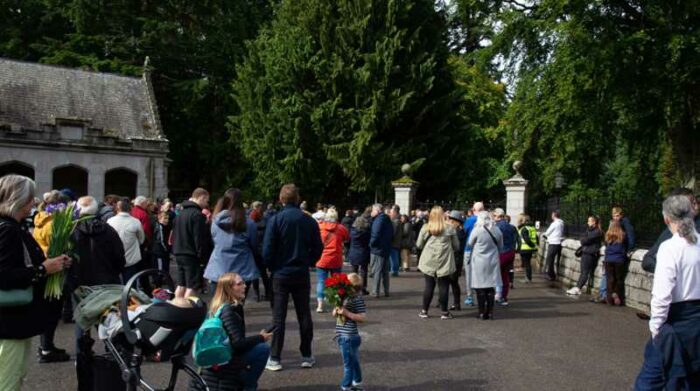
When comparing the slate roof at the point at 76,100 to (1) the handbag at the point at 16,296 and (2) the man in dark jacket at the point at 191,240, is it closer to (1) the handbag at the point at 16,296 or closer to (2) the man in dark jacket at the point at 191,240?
(2) the man in dark jacket at the point at 191,240

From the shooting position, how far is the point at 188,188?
40.2 m

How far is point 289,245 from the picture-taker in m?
6.89

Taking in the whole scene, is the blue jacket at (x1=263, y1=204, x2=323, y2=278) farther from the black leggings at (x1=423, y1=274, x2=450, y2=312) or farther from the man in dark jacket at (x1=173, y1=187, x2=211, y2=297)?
the black leggings at (x1=423, y1=274, x2=450, y2=312)

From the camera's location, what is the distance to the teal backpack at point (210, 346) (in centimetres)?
474

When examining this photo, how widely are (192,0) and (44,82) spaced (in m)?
11.0

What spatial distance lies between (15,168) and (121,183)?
14.3 feet

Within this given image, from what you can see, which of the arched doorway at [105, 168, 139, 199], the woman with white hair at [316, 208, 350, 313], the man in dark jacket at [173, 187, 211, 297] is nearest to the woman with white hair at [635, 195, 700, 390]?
the man in dark jacket at [173, 187, 211, 297]

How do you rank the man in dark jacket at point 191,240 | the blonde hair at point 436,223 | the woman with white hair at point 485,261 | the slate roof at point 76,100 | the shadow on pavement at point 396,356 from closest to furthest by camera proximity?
the shadow on pavement at point 396,356, the man in dark jacket at point 191,240, the woman with white hair at point 485,261, the blonde hair at point 436,223, the slate roof at point 76,100

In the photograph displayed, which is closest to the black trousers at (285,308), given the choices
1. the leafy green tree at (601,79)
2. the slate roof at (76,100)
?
the leafy green tree at (601,79)

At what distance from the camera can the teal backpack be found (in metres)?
4.74

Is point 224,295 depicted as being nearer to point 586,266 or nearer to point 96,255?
point 96,255

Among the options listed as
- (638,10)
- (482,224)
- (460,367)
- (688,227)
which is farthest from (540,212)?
(688,227)

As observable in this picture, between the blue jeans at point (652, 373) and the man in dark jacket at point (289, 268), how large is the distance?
3.31 meters

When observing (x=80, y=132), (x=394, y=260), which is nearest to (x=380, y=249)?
(x=394, y=260)
